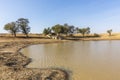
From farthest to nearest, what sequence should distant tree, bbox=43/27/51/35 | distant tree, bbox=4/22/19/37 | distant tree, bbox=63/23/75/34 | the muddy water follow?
1. distant tree, bbox=63/23/75/34
2. distant tree, bbox=43/27/51/35
3. distant tree, bbox=4/22/19/37
4. the muddy water

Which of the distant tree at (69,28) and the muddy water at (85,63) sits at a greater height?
the distant tree at (69,28)

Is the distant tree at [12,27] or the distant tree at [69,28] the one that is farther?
the distant tree at [69,28]

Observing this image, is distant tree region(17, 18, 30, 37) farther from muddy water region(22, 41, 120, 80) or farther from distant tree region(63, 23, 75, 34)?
muddy water region(22, 41, 120, 80)

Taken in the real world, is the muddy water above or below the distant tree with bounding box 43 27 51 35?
below

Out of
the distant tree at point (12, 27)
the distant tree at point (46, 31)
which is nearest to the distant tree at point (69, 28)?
the distant tree at point (46, 31)

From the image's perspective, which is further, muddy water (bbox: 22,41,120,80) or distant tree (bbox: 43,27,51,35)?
distant tree (bbox: 43,27,51,35)

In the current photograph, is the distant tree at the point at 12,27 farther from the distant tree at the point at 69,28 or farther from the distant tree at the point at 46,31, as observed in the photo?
the distant tree at the point at 69,28

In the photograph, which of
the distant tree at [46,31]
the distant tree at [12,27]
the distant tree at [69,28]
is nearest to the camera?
the distant tree at [12,27]

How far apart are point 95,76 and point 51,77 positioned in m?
3.21

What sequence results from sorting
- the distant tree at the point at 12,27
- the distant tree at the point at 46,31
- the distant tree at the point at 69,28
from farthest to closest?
1. the distant tree at the point at 69,28
2. the distant tree at the point at 46,31
3. the distant tree at the point at 12,27

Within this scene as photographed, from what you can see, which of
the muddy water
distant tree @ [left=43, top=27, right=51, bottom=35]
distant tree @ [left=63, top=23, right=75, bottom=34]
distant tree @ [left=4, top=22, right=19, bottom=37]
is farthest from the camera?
distant tree @ [left=63, top=23, right=75, bottom=34]

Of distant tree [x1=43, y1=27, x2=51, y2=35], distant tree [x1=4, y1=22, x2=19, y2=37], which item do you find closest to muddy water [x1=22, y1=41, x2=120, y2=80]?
distant tree [x1=4, y1=22, x2=19, y2=37]

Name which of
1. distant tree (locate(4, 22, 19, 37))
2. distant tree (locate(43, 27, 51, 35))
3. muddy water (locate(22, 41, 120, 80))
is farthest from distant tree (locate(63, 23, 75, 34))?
muddy water (locate(22, 41, 120, 80))

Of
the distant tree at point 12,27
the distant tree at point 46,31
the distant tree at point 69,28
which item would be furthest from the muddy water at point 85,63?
the distant tree at point 69,28
